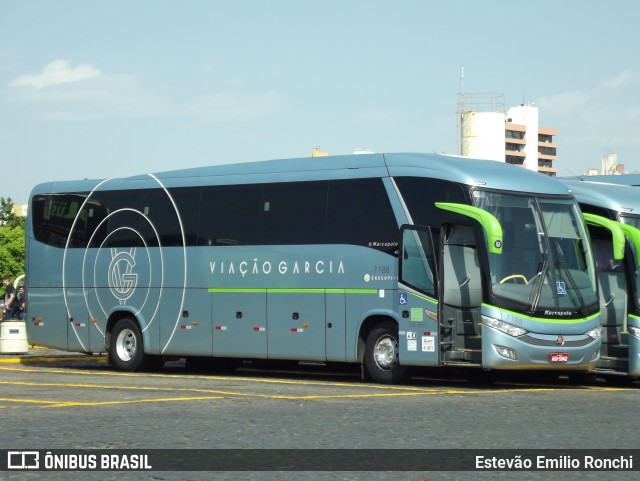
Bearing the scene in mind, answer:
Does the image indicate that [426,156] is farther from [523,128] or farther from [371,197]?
[523,128]

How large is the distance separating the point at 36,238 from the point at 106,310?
9.17 feet

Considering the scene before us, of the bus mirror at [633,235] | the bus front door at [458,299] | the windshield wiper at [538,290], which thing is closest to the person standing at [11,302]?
the bus front door at [458,299]

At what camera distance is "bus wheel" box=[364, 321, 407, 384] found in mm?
21359

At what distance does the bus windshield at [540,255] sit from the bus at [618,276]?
31.2 inches

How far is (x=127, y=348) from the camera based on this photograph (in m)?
26.1

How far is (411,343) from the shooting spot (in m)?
20.8

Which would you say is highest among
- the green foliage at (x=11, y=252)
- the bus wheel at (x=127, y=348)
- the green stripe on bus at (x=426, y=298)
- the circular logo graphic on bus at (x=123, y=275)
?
the green foliage at (x=11, y=252)

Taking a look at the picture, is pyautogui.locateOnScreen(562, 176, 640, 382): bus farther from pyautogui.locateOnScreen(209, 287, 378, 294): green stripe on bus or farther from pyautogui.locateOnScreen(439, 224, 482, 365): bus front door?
pyautogui.locateOnScreen(209, 287, 378, 294): green stripe on bus

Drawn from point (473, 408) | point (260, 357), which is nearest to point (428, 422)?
point (473, 408)

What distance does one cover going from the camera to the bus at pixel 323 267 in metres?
20.2

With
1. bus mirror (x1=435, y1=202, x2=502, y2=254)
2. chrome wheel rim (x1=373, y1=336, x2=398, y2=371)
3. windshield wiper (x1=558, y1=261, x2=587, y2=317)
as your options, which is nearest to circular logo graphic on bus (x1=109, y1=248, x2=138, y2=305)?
chrome wheel rim (x1=373, y1=336, x2=398, y2=371)

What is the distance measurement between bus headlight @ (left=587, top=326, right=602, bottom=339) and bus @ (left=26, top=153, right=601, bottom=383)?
1.5 inches

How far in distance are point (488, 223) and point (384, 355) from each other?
128 inches

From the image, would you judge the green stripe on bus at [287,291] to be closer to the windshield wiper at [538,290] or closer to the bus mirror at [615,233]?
the windshield wiper at [538,290]
